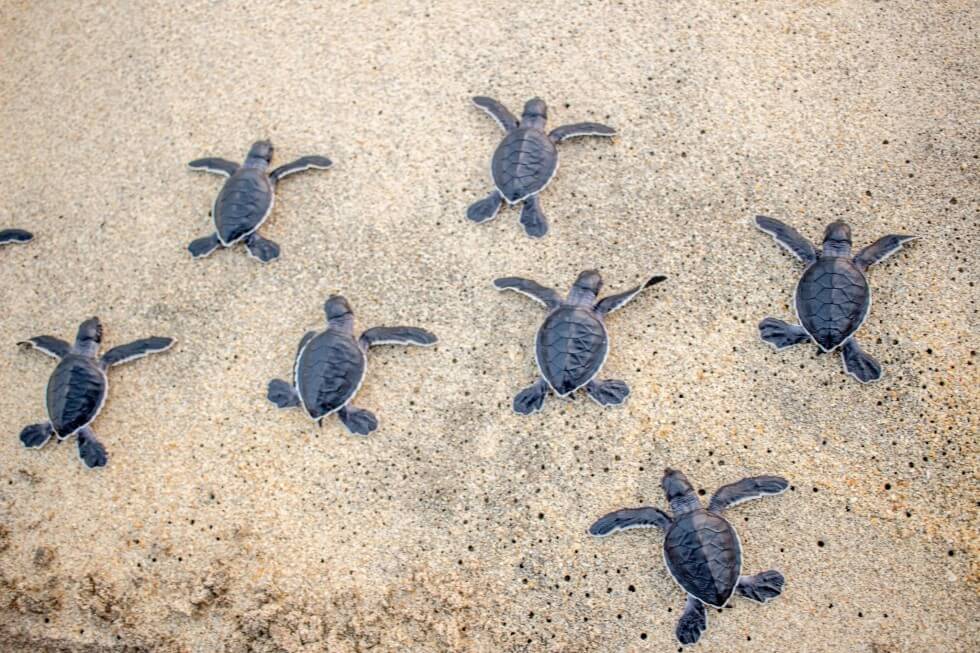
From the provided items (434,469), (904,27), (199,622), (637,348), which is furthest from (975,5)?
(199,622)

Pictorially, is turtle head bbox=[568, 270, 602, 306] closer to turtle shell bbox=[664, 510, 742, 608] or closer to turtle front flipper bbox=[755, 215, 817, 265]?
turtle front flipper bbox=[755, 215, 817, 265]

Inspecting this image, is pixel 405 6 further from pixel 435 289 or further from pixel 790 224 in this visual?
pixel 790 224

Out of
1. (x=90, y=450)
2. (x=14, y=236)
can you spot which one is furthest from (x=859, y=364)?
(x=14, y=236)

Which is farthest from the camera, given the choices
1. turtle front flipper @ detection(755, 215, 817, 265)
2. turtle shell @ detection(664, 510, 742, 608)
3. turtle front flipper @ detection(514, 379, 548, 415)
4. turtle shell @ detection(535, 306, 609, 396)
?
Answer: turtle front flipper @ detection(755, 215, 817, 265)

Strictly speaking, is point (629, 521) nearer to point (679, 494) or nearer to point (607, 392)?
point (679, 494)

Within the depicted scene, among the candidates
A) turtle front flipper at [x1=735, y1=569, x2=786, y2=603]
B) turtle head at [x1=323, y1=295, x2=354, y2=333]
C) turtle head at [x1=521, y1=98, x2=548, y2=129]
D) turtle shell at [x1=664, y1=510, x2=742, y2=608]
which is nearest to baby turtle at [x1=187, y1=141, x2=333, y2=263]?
turtle head at [x1=323, y1=295, x2=354, y2=333]

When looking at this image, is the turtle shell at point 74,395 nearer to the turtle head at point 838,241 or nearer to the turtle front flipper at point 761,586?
the turtle front flipper at point 761,586
